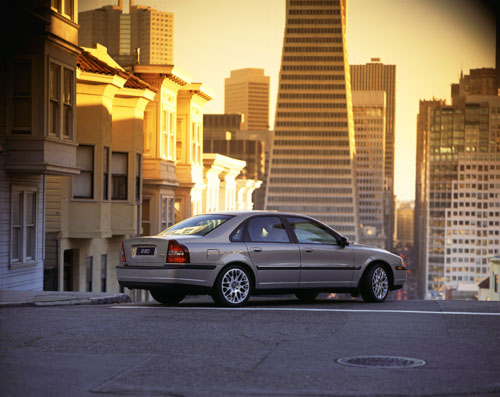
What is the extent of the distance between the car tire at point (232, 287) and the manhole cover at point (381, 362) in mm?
5144

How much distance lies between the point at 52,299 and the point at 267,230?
11.4 feet

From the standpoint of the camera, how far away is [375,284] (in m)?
16.2

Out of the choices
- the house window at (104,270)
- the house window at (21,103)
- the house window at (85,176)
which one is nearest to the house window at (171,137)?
the house window at (104,270)

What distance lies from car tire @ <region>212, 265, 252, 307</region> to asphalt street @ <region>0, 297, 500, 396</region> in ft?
1.64

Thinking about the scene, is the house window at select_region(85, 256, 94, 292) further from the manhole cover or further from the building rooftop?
the manhole cover

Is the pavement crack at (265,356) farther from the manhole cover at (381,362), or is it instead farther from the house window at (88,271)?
the house window at (88,271)

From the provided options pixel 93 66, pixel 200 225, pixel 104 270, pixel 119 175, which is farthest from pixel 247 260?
pixel 104 270

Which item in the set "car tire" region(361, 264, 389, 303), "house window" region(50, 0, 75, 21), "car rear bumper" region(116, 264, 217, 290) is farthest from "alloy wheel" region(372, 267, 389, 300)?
"house window" region(50, 0, 75, 21)

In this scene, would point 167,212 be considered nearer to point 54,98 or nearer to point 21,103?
point 54,98

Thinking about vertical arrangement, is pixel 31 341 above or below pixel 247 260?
below

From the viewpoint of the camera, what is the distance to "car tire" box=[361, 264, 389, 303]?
631 inches

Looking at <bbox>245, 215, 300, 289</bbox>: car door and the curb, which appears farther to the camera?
<bbox>245, 215, 300, 289</bbox>: car door

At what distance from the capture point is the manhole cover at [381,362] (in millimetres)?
8961

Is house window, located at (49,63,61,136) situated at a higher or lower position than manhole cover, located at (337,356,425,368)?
higher
